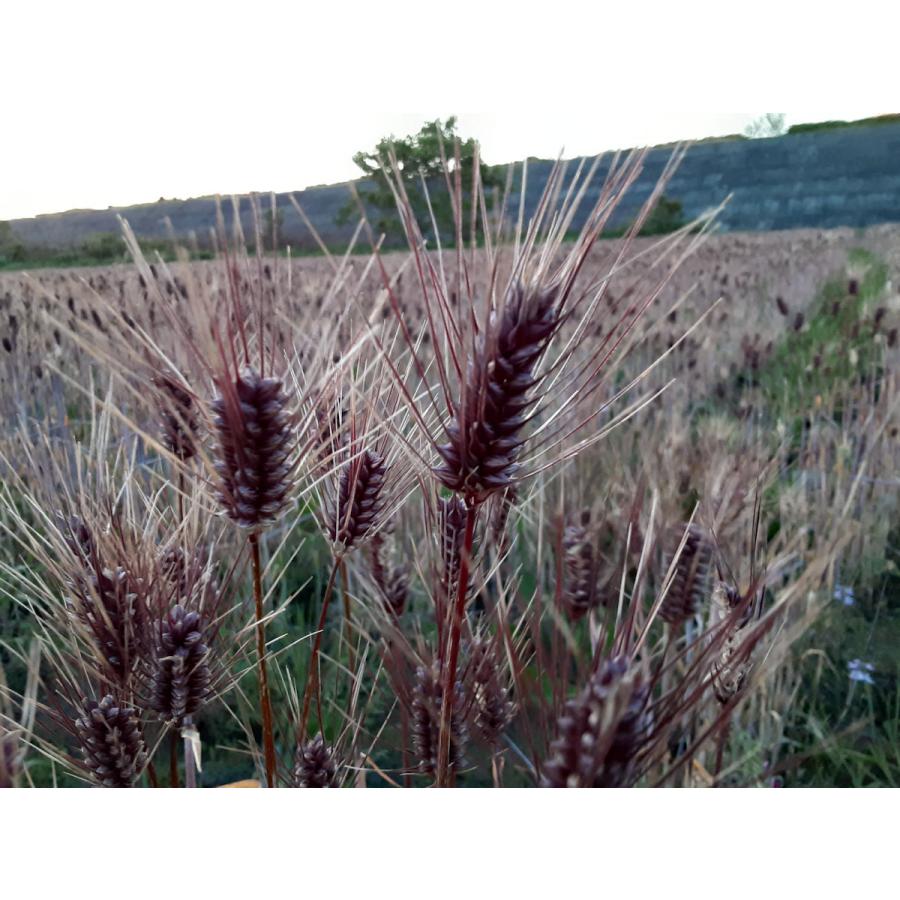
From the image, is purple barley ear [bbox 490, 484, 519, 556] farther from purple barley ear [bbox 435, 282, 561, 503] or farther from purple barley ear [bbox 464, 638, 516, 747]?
purple barley ear [bbox 435, 282, 561, 503]

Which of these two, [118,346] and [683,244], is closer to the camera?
[118,346]

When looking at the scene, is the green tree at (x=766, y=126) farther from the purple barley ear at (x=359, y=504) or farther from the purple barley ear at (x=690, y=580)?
the purple barley ear at (x=359, y=504)

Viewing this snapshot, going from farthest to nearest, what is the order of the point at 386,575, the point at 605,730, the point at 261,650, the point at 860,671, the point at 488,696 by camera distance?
the point at 860,671 < the point at 386,575 < the point at 488,696 < the point at 261,650 < the point at 605,730

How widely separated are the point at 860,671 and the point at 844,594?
0.10m

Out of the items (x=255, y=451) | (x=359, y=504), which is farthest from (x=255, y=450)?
(x=359, y=504)

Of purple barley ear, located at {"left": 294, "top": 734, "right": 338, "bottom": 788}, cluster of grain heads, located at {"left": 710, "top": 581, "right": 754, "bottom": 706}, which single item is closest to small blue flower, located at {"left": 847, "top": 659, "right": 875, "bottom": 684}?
cluster of grain heads, located at {"left": 710, "top": 581, "right": 754, "bottom": 706}

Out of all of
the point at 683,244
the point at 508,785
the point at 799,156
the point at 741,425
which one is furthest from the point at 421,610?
the point at 799,156

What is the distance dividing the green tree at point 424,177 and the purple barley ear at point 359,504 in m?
0.40

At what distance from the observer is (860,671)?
3.93ft

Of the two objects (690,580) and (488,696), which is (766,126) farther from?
(488,696)

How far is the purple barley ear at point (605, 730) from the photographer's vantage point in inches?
27.4

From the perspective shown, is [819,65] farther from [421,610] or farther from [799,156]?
[421,610]
